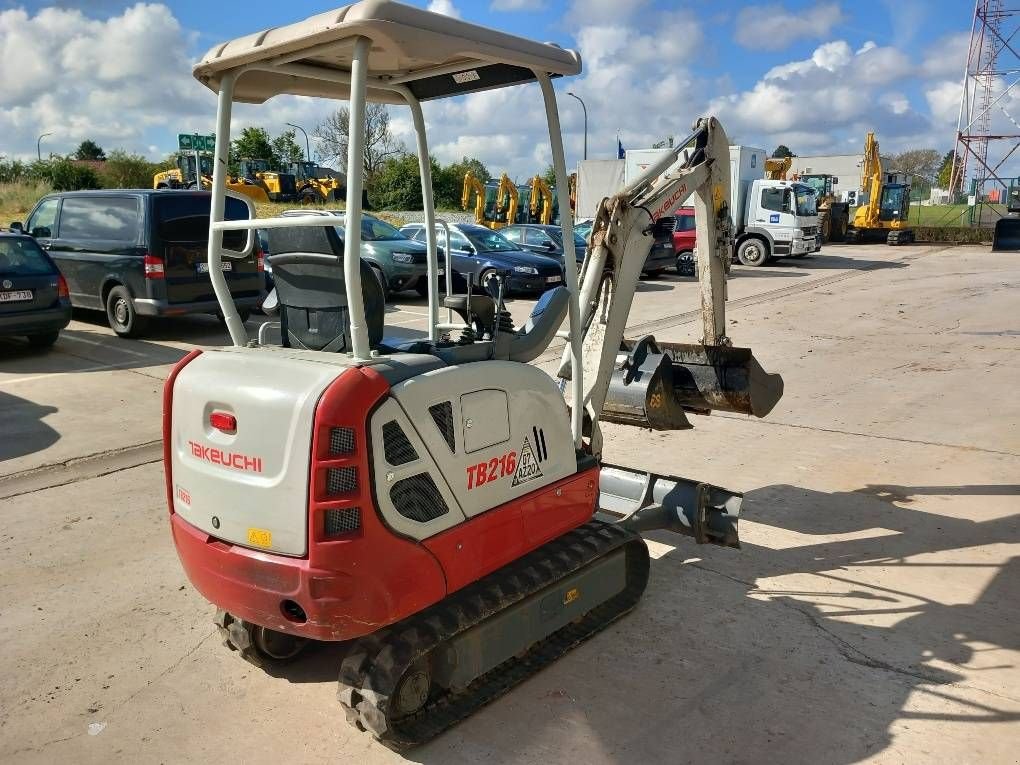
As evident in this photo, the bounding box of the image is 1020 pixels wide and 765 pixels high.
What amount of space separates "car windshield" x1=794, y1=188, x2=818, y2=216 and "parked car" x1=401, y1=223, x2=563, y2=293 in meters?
10.0

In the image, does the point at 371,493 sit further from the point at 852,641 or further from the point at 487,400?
the point at 852,641

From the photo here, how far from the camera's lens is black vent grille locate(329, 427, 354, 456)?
2885mm

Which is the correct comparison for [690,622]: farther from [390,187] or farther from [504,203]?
[390,187]

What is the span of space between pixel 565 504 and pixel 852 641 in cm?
160

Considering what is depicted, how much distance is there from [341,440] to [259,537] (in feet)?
1.83

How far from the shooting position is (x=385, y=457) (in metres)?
3.00

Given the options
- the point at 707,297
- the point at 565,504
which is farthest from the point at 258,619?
the point at 707,297

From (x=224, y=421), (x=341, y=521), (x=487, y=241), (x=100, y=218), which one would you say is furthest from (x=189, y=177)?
(x=341, y=521)

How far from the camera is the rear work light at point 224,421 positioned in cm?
317

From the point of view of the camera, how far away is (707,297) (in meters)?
5.59

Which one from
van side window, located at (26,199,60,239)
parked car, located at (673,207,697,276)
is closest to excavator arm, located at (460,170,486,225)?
parked car, located at (673,207,697,276)

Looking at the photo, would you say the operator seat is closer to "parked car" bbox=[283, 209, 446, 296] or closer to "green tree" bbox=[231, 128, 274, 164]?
"parked car" bbox=[283, 209, 446, 296]

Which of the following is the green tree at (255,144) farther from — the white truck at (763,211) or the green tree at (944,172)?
the green tree at (944,172)

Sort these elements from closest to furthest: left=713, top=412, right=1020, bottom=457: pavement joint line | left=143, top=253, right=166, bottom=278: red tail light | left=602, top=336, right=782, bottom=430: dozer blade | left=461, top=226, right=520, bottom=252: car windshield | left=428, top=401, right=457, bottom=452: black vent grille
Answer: left=428, top=401, right=457, bottom=452: black vent grille < left=602, top=336, right=782, bottom=430: dozer blade < left=713, top=412, right=1020, bottom=457: pavement joint line < left=143, top=253, right=166, bottom=278: red tail light < left=461, top=226, right=520, bottom=252: car windshield
